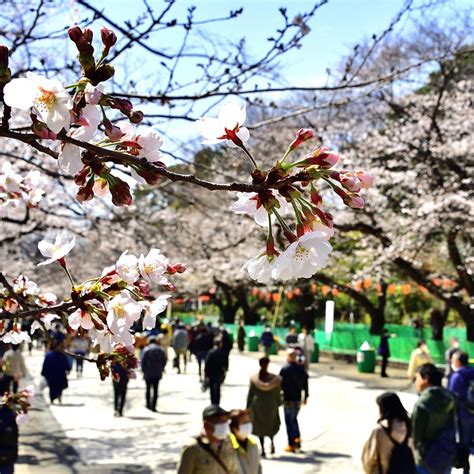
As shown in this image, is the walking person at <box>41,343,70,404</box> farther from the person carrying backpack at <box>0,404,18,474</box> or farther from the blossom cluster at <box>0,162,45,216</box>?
the blossom cluster at <box>0,162,45,216</box>

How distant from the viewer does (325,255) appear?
1504 millimetres

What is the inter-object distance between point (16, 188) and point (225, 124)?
1.74 meters

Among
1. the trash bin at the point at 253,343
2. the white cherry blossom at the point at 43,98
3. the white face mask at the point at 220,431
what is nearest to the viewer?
the white cherry blossom at the point at 43,98

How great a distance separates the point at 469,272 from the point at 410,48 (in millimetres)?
6349

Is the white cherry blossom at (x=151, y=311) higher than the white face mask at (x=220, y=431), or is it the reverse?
the white cherry blossom at (x=151, y=311)

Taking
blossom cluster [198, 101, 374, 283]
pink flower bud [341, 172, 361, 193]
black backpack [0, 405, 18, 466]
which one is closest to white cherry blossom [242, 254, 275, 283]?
blossom cluster [198, 101, 374, 283]

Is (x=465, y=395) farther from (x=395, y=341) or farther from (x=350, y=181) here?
(x=395, y=341)

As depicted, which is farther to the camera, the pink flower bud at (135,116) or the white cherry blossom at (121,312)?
the white cherry blossom at (121,312)

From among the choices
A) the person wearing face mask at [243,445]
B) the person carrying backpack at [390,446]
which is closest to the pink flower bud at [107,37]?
the person carrying backpack at [390,446]

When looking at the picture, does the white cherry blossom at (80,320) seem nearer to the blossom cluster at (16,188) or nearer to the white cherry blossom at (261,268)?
the white cherry blossom at (261,268)

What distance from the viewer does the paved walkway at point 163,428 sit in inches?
350

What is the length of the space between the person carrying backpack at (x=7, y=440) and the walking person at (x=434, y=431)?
362 cm

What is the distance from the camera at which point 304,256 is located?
1516 millimetres

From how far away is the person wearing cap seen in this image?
16.3 ft
